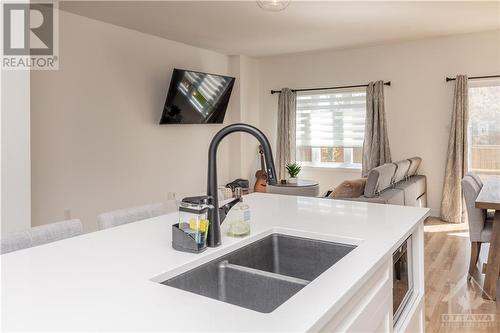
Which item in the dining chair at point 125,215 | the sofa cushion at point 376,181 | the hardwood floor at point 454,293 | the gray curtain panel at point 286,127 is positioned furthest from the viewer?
the gray curtain panel at point 286,127

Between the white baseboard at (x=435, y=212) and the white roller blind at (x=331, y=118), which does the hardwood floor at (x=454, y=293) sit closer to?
the white baseboard at (x=435, y=212)

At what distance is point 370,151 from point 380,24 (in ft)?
6.23

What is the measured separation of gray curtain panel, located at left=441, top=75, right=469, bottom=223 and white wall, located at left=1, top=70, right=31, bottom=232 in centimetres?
510

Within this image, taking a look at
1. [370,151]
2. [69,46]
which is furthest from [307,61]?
[69,46]

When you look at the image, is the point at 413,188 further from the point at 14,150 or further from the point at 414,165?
the point at 14,150

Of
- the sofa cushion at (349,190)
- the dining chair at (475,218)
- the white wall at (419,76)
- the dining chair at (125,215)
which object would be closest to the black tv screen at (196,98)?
the white wall at (419,76)

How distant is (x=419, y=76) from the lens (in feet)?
18.7

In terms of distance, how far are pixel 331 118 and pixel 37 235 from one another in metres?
5.47

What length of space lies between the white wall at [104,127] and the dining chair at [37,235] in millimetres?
2756

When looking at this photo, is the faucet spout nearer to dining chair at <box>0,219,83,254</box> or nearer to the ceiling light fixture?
dining chair at <box>0,219,83,254</box>

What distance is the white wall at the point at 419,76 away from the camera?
17.6 ft

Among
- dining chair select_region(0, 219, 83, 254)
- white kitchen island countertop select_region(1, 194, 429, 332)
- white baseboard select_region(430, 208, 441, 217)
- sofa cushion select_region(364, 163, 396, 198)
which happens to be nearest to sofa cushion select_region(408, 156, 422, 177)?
white baseboard select_region(430, 208, 441, 217)

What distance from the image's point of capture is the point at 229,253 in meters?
1.33

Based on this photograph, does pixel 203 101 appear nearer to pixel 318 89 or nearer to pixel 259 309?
pixel 318 89
